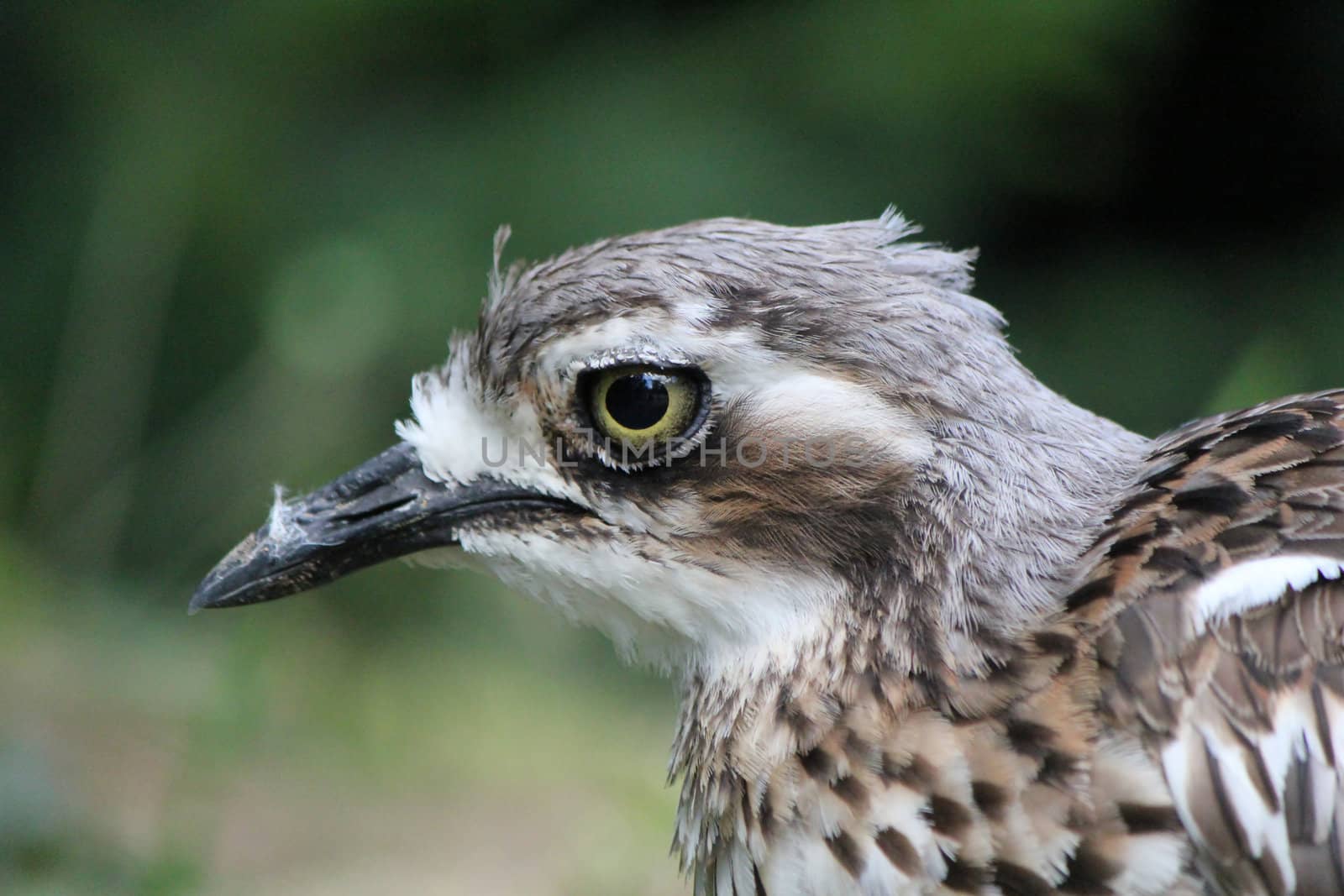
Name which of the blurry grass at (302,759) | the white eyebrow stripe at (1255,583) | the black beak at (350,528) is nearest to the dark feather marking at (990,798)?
the white eyebrow stripe at (1255,583)

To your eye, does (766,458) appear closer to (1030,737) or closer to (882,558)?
(882,558)

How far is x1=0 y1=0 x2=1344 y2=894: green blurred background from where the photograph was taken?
13.5ft

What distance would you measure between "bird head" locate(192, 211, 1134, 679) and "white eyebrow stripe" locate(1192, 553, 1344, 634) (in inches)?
8.1

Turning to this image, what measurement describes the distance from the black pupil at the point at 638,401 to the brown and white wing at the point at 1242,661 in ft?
1.96

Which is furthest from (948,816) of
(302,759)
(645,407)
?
(302,759)

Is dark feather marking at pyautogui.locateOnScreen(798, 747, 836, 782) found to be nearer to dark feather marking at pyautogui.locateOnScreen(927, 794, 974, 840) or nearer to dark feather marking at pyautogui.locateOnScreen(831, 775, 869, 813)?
dark feather marking at pyautogui.locateOnScreen(831, 775, 869, 813)

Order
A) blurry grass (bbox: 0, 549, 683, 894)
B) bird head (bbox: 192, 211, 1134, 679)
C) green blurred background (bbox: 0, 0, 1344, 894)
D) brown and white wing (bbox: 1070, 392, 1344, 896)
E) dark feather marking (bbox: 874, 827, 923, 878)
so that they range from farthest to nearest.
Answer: green blurred background (bbox: 0, 0, 1344, 894) → blurry grass (bbox: 0, 549, 683, 894) → bird head (bbox: 192, 211, 1134, 679) → dark feather marking (bbox: 874, 827, 923, 878) → brown and white wing (bbox: 1070, 392, 1344, 896)

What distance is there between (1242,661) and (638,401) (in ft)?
2.68

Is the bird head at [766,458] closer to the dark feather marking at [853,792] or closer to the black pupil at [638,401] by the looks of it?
the black pupil at [638,401]

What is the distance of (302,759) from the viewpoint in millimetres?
3670

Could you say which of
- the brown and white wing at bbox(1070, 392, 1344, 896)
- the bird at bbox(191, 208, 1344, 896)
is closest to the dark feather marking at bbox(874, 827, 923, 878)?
the bird at bbox(191, 208, 1344, 896)

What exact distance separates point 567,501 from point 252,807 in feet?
5.81

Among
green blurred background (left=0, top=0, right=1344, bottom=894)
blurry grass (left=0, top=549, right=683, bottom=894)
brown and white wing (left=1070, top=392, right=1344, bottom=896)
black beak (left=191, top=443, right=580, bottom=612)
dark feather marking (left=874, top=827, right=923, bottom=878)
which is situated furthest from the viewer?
green blurred background (left=0, top=0, right=1344, bottom=894)

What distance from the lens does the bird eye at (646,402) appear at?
1.94 meters
